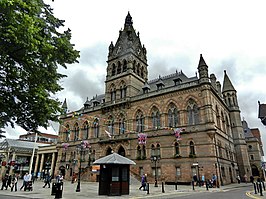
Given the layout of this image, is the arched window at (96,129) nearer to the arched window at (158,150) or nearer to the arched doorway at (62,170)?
the arched doorway at (62,170)

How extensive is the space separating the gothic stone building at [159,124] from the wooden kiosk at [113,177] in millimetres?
5410

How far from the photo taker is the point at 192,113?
31.1m

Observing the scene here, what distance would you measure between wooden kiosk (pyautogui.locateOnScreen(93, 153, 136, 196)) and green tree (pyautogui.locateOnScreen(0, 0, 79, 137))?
29.2 ft

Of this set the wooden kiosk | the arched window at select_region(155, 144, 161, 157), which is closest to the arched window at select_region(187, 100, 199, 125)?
the arched window at select_region(155, 144, 161, 157)

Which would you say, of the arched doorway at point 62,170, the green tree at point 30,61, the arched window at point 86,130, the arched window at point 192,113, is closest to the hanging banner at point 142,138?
the arched window at point 192,113

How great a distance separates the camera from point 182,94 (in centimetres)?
3228

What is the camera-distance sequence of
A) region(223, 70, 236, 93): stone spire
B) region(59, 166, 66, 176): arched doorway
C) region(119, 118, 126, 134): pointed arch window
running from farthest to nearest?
region(223, 70, 236, 93): stone spire, region(59, 166, 66, 176): arched doorway, region(119, 118, 126, 134): pointed arch window

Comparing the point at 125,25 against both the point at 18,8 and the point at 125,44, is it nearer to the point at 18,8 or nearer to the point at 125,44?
the point at 125,44

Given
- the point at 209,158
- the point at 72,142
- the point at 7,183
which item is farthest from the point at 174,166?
the point at 72,142

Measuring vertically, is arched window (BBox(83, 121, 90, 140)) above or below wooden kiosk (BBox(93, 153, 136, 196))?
above

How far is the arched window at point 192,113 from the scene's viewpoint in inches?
1201

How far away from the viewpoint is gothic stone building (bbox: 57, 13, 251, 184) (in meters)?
29.2

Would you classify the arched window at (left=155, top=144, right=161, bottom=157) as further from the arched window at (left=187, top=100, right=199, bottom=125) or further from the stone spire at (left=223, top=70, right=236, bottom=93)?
the stone spire at (left=223, top=70, right=236, bottom=93)

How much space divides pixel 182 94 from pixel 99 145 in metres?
18.4
